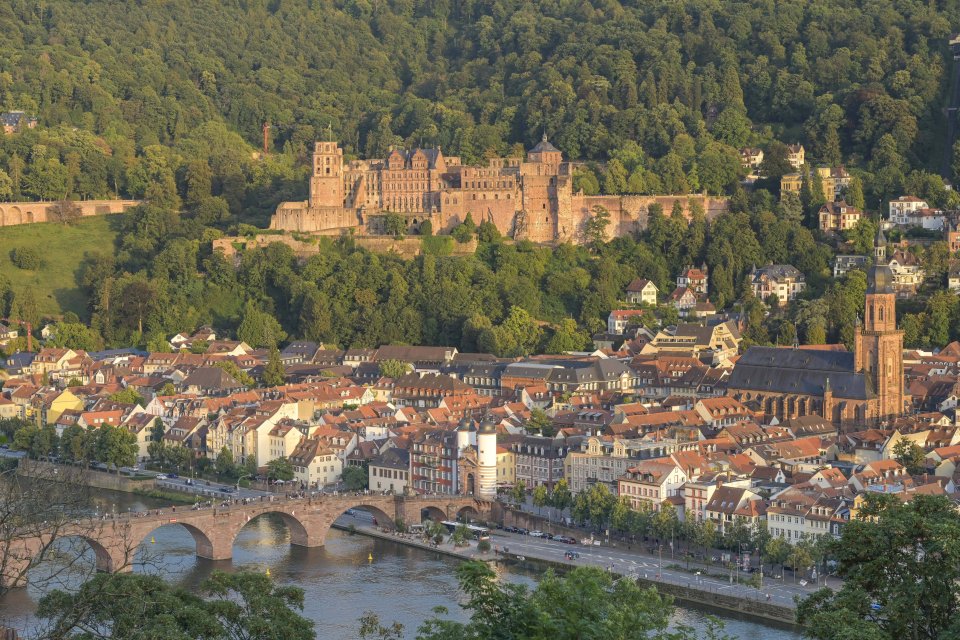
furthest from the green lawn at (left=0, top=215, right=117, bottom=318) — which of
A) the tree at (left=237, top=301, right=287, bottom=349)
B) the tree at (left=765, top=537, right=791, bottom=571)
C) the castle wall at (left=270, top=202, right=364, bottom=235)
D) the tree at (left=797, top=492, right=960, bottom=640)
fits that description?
the tree at (left=797, top=492, right=960, bottom=640)

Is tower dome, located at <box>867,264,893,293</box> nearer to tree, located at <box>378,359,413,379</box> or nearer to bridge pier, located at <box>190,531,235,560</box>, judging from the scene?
tree, located at <box>378,359,413,379</box>

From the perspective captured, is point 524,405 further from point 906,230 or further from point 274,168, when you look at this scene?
point 274,168

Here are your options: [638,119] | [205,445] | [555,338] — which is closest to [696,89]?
[638,119]

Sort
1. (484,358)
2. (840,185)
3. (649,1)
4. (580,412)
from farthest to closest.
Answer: (649,1) < (840,185) < (484,358) < (580,412)

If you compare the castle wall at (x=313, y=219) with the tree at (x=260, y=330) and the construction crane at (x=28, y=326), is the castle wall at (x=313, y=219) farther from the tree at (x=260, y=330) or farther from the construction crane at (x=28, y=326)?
the construction crane at (x=28, y=326)

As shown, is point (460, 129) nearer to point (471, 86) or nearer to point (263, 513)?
point (471, 86)

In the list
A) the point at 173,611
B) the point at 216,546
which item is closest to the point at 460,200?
the point at 216,546

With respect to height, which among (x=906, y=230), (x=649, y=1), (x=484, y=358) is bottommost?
(x=484, y=358)
